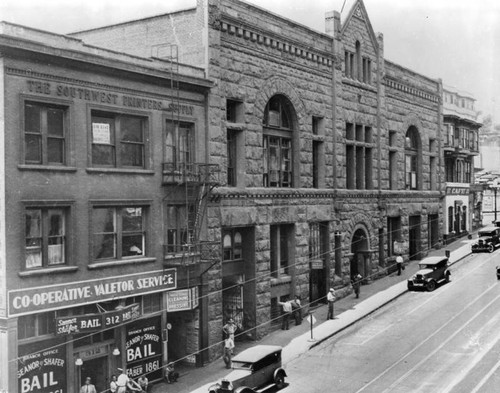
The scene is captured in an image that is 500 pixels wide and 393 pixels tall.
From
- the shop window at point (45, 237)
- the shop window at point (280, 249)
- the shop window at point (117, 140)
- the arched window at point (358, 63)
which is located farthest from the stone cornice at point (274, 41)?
the shop window at point (45, 237)

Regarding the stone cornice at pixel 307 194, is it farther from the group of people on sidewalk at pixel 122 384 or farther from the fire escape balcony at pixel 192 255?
the group of people on sidewalk at pixel 122 384

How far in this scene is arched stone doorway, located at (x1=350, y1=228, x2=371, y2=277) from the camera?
44.6 metres

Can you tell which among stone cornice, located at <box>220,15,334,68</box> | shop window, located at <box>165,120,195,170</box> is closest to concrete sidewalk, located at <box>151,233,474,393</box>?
shop window, located at <box>165,120,195,170</box>

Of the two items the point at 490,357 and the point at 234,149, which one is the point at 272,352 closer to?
the point at 490,357

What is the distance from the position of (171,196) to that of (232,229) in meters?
5.75

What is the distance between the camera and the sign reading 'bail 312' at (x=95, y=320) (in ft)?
75.6

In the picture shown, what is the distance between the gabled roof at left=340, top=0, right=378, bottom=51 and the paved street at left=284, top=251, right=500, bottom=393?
61.1 feet

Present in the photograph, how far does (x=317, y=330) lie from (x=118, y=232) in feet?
44.6

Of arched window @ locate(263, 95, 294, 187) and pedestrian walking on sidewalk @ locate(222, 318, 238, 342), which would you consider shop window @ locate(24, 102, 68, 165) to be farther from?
arched window @ locate(263, 95, 294, 187)

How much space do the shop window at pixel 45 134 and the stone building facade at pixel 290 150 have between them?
27.8 feet

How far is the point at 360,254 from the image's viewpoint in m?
44.9

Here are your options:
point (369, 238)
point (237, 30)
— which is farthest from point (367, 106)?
point (237, 30)

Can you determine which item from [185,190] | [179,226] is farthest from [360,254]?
[185,190]

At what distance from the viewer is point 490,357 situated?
27.5m
